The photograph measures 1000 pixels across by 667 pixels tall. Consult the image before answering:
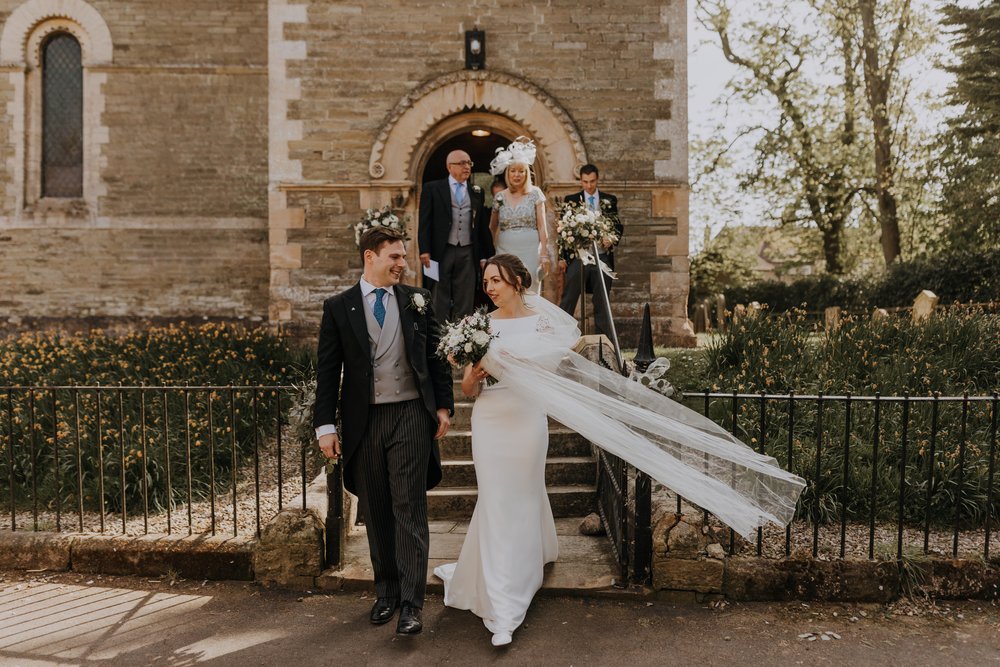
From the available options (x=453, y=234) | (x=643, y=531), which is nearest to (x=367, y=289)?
(x=643, y=531)

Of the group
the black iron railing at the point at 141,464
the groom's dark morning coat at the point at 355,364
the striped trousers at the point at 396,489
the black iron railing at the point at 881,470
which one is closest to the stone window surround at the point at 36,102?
the black iron railing at the point at 141,464

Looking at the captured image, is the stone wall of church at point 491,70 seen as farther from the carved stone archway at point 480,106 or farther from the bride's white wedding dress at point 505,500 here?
the bride's white wedding dress at point 505,500

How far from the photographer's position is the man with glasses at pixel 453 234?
787 centimetres

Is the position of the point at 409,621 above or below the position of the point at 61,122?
below

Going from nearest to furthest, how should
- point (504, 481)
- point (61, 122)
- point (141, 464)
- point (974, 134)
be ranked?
1. point (504, 481)
2. point (141, 464)
3. point (61, 122)
4. point (974, 134)

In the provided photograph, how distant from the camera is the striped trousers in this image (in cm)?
425

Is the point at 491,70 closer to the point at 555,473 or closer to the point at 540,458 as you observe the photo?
the point at 555,473

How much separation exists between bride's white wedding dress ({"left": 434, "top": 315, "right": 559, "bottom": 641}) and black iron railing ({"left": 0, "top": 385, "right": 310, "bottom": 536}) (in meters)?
1.76

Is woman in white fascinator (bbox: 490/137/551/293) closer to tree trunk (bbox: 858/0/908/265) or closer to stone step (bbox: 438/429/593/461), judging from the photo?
stone step (bbox: 438/429/593/461)

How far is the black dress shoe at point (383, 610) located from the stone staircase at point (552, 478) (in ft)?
4.86

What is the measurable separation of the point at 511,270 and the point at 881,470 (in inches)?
142

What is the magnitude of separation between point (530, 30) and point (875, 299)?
396 inches

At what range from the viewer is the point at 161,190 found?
13.1 m

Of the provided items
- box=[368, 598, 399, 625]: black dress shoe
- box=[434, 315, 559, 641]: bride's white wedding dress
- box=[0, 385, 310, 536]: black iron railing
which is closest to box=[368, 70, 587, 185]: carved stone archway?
box=[0, 385, 310, 536]: black iron railing
